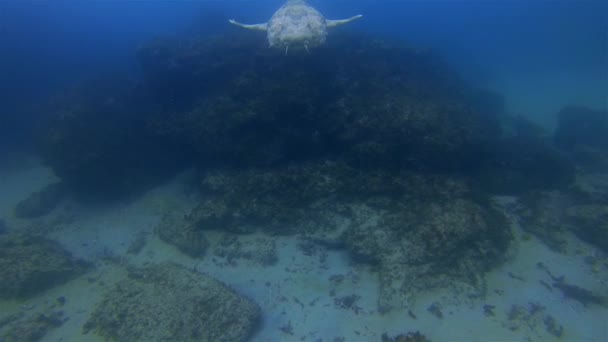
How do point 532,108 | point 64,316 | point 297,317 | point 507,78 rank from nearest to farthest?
point 297,317 → point 64,316 → point 532,108 → point 507,78

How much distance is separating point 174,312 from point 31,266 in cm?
486

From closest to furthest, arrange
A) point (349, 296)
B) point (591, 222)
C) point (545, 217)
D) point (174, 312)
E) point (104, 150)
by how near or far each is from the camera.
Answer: point (174, 312)
point (349, 296)
point (591, 222)
point (545, 217)
point (104, 150)

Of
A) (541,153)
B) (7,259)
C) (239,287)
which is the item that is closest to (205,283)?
(239,287)

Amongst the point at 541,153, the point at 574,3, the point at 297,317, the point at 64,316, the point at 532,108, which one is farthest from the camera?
the point at 574,3

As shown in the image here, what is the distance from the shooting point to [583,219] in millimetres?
8281

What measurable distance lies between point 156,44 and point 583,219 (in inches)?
707

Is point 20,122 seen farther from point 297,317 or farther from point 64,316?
point 297,317

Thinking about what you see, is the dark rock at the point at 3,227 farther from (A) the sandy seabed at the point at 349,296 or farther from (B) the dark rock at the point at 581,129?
(B) the dark rock at the point at 581,129

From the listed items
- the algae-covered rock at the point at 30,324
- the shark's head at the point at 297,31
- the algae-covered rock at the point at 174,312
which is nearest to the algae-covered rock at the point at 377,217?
the algae-covered rock at the point at 174,312

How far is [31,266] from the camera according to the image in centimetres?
790

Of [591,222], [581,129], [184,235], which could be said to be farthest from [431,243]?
[581,129]

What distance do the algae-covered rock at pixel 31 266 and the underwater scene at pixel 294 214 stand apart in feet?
0.14

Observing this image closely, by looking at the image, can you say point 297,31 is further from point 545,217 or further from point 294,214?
point 545,217

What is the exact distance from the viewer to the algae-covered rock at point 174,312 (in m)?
5.87
